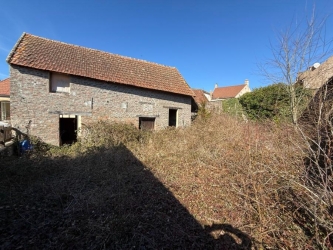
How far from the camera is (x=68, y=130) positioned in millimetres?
10508

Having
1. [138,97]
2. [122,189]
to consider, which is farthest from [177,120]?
[122,189]

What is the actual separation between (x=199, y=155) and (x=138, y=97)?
650cm

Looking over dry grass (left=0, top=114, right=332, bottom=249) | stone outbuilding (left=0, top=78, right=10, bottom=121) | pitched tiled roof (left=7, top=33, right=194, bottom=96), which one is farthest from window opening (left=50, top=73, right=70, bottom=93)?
stone outbuilding (left=0, top=78, right=10, bottom=121)

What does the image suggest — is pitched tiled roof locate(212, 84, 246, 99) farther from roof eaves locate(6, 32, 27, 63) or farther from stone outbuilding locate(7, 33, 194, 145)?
roof eaves locate(6, 32, 27, 63)

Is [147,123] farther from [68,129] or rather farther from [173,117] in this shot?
[68,129]

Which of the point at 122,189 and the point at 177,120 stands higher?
the point at 177,120

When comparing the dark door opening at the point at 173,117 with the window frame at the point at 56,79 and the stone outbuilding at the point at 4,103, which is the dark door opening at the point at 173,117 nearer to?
the window frame at the point at 56,79

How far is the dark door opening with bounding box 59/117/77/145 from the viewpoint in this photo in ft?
33.7

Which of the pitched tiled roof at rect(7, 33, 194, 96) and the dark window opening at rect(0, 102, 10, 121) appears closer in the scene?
the pitched tiled roof at rect(7, 33, 194, 96)

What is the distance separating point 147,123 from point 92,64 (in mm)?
4967

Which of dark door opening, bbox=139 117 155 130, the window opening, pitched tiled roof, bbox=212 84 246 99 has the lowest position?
dark door opening, bbox=139 117 155 130

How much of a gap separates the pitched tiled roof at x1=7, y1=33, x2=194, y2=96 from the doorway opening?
2.72 m

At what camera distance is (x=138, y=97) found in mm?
11648

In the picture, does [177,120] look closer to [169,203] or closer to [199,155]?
[199,155]
